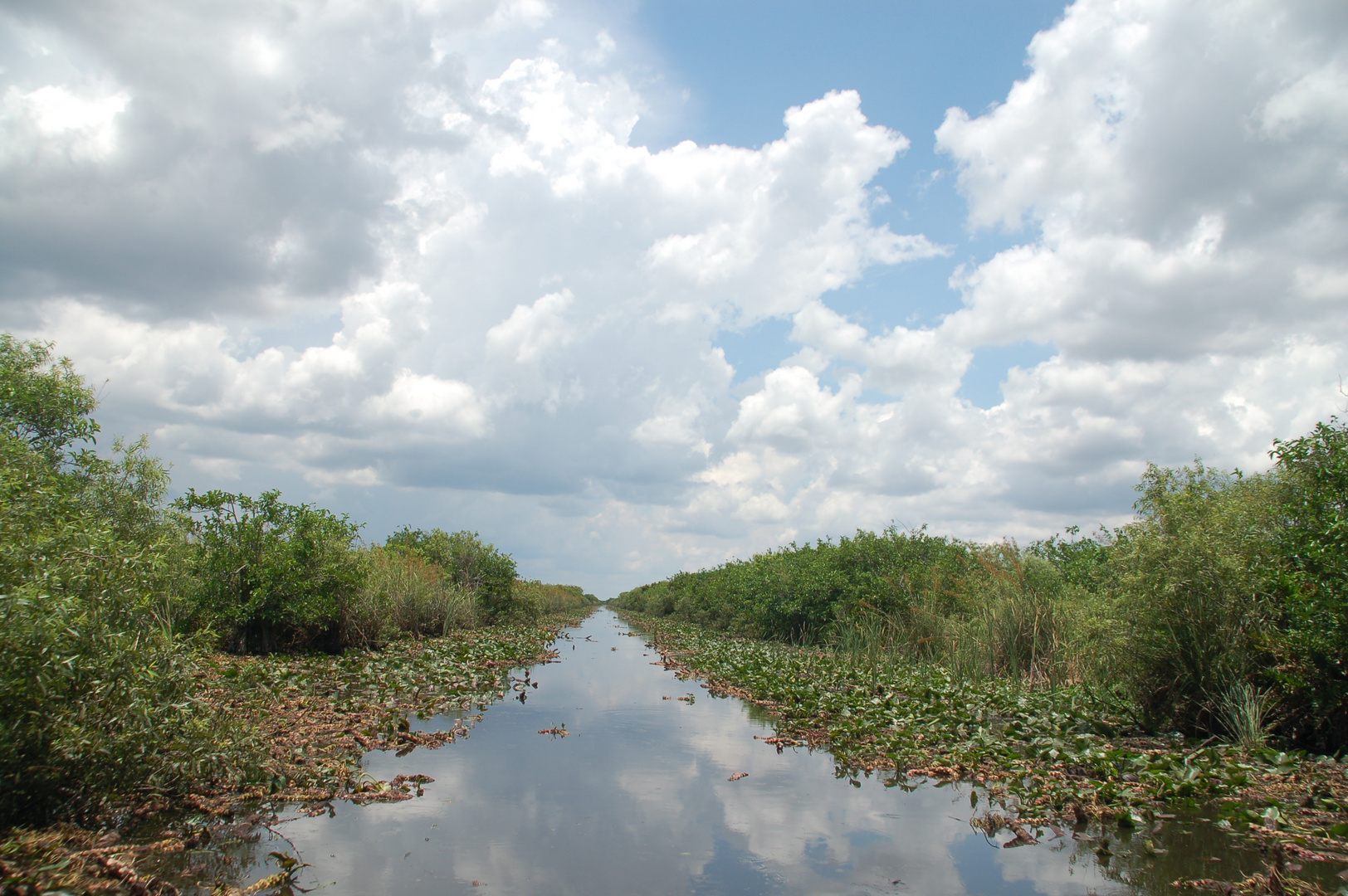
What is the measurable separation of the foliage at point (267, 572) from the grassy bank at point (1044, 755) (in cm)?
974

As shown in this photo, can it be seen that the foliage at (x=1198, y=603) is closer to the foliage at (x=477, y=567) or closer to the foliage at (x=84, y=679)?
the foliage at (x=84, y=679)

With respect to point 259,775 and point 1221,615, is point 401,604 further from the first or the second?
point 1221,615

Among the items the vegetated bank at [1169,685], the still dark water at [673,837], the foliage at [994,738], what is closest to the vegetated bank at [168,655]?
the still dark water at [673,837]

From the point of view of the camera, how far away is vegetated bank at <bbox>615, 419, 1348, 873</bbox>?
264 inches

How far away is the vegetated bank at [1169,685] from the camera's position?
22.0ft

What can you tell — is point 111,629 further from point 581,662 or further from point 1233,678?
point 581,662

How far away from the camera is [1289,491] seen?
823cm

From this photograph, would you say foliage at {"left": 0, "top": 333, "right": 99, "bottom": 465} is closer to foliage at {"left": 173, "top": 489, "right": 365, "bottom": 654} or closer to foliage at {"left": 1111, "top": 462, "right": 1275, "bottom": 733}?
foliage at {"left": 173, "top": 489, "right": 365, "bottom": 654}

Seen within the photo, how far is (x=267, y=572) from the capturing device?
15047 mm

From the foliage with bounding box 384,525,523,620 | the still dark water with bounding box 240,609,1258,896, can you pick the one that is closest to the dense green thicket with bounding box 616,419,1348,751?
the still dark water with bounding box 240,609,1258,896

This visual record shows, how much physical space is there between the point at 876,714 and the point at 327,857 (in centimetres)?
757

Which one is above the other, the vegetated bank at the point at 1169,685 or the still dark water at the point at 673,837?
the vegetated bank at the point at 1169,685

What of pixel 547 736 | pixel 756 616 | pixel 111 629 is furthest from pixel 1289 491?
pixel 756 616

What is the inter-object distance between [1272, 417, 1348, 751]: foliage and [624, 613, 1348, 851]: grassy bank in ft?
2.54
